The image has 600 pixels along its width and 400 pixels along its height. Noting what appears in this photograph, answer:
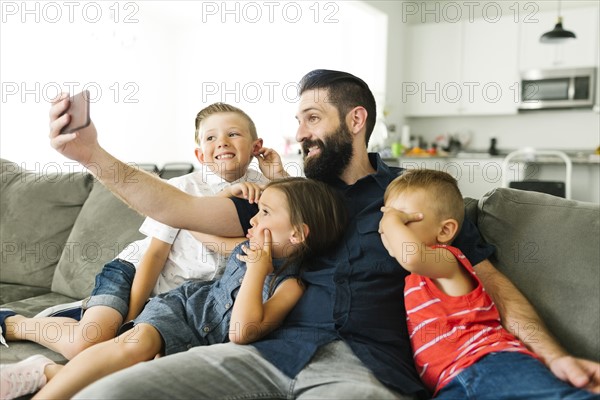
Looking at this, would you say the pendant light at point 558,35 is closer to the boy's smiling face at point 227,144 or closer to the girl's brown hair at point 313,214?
the boy's smiling face at point 227,144

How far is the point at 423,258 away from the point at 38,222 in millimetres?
1820

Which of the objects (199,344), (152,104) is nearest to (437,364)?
(199,344)

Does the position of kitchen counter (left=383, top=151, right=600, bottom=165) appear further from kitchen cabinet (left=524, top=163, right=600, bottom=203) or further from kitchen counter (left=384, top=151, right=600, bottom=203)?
kitchen cabinet (left=524, top=163, right=600, bottom=203)

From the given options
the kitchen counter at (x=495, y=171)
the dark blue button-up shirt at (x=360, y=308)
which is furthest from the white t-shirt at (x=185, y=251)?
the kitchen counter at (x=495, y=171)

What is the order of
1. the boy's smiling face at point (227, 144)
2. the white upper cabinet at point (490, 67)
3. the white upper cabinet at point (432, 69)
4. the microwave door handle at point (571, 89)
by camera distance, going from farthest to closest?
1. the white upper cabinet at point (432, 69)
2. the white upper cabinet at point (490, 67)
3. the microwave door handle at point (571, 89)
4. the boy's smiling face at point (227, 144)

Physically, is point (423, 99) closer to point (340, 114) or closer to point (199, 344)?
point (340, 114)

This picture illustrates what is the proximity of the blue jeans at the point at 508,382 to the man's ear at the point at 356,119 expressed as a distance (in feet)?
2.93

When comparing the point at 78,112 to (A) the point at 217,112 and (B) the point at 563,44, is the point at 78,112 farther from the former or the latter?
(B) the point at 563,44

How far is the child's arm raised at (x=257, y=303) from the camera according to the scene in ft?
4.13

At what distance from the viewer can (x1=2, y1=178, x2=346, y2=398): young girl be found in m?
1.28

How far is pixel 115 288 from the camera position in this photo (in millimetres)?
1664

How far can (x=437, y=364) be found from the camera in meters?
1.26

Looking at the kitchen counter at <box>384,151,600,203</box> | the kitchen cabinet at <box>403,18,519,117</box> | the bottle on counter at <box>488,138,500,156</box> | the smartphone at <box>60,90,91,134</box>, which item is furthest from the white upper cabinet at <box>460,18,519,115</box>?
the smartphone at <box>60,90,91,134</box>

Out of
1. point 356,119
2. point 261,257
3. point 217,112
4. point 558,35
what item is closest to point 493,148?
point 558,35
